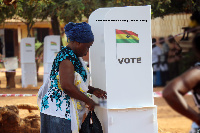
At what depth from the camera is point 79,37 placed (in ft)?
11.9

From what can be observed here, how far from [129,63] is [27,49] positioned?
11053 mm

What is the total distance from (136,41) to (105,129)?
1.04m

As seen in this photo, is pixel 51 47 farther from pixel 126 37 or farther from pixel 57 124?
pixel 57 124

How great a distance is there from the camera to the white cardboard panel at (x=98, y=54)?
13.4ft

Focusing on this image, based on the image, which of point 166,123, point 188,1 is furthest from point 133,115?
point 188,1

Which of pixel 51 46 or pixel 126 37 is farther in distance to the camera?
pixel 51 46

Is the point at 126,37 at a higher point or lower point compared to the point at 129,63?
higher

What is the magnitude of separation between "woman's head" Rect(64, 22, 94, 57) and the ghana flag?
456 millimetres

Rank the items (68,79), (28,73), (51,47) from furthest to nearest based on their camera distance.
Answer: (28,73) → (51,47) → (68,79)

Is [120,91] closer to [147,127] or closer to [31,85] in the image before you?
[147,127]

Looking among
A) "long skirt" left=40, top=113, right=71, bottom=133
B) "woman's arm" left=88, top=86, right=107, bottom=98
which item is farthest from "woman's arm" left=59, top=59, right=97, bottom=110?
"woman's arm" left=88, top=86, right=107, bottom=98

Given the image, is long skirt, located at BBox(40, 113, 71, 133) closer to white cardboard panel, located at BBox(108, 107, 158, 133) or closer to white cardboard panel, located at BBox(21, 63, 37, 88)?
white cardboard panel, located at BBox(108, 107, 158, 133)

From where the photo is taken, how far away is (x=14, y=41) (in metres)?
31.2

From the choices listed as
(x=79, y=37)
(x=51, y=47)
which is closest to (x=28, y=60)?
(x=51, y=47)
